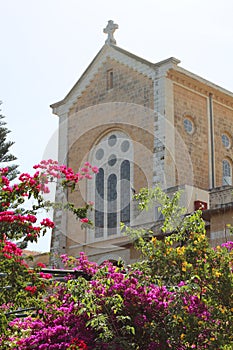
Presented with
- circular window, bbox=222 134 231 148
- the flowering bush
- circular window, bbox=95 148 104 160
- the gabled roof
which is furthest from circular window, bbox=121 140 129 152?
the flowering bush

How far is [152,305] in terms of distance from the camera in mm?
7758

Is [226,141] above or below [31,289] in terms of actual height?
above

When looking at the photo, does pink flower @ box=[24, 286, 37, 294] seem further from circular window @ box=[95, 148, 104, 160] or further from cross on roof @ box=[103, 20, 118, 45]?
cross on roof @ box=[103, 20, 118, 45]

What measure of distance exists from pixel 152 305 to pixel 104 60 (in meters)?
21.2

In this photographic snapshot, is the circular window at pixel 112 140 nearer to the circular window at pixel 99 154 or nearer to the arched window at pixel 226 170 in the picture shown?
the circular window at pixel 99 154

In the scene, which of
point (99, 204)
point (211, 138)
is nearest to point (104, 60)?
point (211, 138)

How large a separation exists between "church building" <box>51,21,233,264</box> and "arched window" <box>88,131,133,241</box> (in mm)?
41

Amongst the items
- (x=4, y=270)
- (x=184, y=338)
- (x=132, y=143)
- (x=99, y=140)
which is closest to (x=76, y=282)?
(x=4, y=270)

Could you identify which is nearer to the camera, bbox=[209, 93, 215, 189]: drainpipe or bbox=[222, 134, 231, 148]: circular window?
bbox=[209, 93, 215, 189]: drainpipe

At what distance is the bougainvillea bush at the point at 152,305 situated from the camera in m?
7.39

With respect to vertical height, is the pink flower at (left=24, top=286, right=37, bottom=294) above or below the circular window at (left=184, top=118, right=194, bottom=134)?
below

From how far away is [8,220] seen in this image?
8.27m

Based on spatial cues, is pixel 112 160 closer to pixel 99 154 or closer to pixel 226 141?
Answer: pixel 99 154

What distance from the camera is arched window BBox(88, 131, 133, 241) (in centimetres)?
2550
